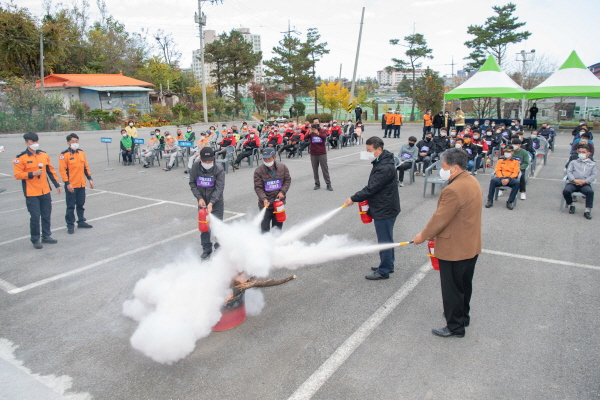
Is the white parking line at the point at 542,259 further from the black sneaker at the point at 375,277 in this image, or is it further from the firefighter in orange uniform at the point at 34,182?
the firefighter in orange uniform at the point at 34,182

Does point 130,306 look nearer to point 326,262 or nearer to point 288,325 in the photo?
point 288,325

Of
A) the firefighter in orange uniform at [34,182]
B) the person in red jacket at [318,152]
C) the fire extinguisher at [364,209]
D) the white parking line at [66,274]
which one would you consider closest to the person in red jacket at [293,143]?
the person in red jacket at [318,152]

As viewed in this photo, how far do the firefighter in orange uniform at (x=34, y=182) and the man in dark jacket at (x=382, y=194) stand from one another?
5889 mm

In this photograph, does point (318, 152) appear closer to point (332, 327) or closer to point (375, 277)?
point (375, 277)

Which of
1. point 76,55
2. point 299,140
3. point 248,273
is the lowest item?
point 248,273

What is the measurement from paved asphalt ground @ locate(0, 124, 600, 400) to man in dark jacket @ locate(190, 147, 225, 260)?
71cm

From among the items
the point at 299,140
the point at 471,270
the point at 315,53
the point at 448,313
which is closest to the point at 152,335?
the point at 448,313

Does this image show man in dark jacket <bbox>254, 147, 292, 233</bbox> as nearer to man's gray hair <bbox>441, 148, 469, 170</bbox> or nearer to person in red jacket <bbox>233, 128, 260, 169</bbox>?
man's gray hair <bbox>441, 148, 469, 170</bbox>

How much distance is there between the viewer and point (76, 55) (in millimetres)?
52312

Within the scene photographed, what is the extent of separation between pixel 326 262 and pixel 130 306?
10.0 feet

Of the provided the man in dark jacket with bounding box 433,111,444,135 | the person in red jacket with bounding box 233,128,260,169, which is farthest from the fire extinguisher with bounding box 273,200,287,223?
the man in dark jacket with bounding box 433,111,444,135

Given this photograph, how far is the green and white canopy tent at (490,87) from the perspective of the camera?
2067cm

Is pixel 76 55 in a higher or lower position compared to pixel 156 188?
higher

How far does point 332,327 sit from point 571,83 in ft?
74.9
